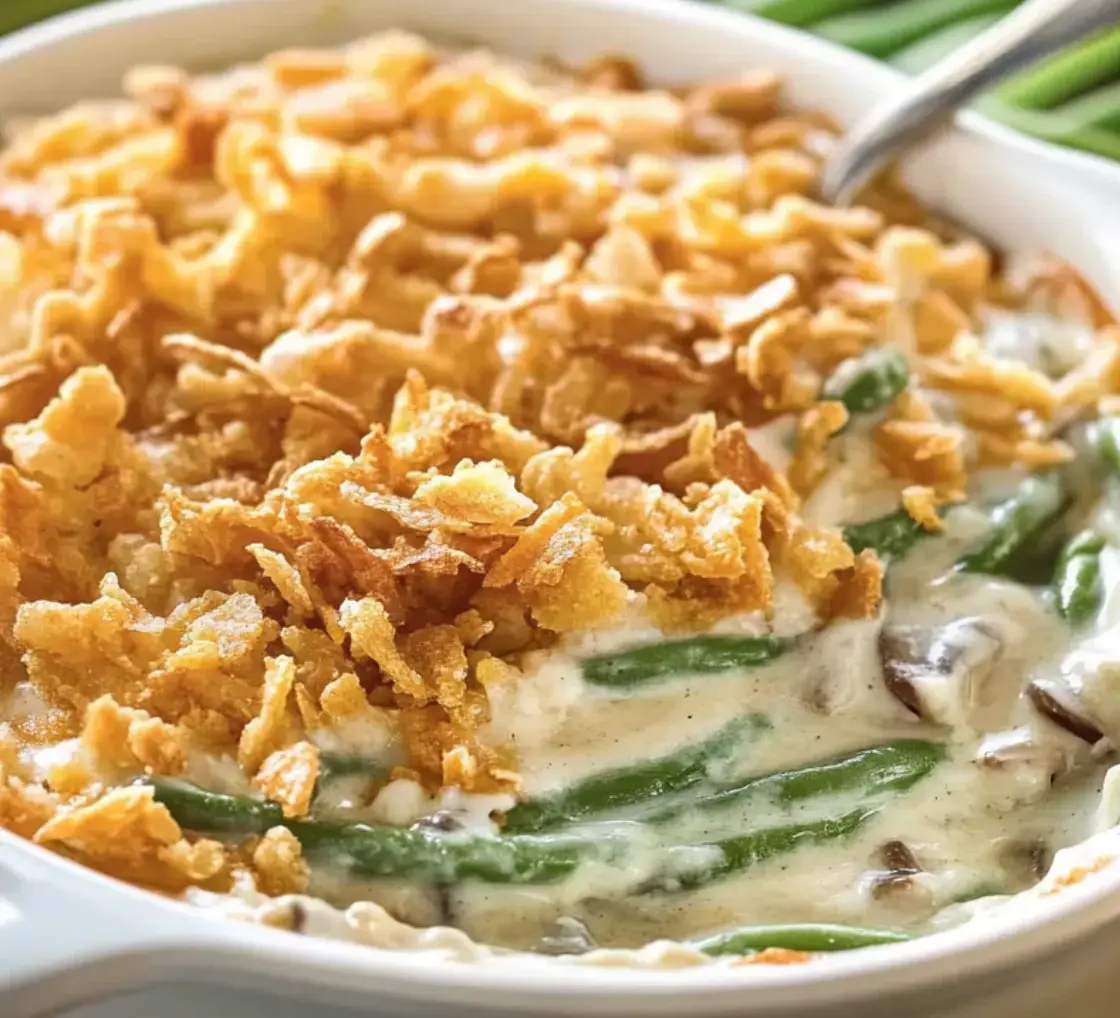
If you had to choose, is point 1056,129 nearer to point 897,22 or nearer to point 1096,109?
point 1096,109

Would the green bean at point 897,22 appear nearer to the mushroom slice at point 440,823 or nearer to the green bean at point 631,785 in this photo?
the green bean at point 631,785

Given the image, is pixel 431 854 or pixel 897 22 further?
pixel 897 22

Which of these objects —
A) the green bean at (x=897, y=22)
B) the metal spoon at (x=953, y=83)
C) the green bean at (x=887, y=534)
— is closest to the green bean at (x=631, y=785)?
the green bean at (x=887, y=534)

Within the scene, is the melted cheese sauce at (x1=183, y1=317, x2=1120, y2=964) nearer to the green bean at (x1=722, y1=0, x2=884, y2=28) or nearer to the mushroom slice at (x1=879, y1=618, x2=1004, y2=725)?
the mushroom slice at (x1=879, y1=618, x2=1004, y2=725)

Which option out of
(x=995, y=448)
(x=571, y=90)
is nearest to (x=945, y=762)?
(x=995, y=448)

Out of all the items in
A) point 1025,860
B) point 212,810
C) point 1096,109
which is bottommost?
point 1025,860

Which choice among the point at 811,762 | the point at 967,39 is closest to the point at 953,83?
the point at 967,39
